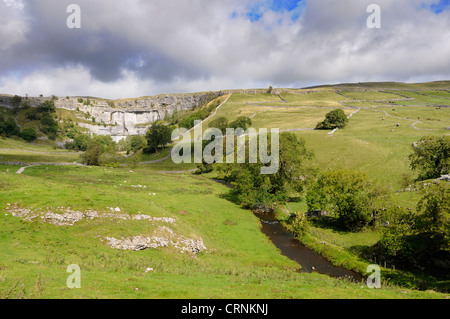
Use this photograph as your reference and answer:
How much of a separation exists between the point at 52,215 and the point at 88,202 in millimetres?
4409

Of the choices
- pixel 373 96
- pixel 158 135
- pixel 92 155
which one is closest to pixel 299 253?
pixel 92 155

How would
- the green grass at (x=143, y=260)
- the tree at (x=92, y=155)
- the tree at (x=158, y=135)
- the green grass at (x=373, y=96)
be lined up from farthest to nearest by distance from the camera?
the green grass at (x=373, y=96), the tree at (x=158, y=135), the tree at (x=92, y=155), the green grass at (x=143, y=260)

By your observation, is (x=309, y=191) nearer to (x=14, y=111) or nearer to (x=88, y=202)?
(x=88, y=202)

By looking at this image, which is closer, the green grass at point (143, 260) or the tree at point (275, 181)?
the green grass at point (143, 260)

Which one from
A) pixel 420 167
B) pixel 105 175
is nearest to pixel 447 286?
pixel 420 167

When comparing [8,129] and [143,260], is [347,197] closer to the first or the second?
[143,260]

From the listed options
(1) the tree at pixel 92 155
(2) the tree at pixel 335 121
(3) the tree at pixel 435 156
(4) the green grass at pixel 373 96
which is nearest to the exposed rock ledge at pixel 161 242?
(3) the tree at pixel 435 156

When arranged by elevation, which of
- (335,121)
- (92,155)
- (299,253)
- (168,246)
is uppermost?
(335,121)

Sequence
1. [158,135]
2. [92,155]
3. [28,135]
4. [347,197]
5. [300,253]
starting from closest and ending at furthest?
[300,253] < [347,197] < [92,155] < [158,135] < [28,135]

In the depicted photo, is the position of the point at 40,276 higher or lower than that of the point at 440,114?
lower

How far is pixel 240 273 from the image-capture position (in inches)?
927

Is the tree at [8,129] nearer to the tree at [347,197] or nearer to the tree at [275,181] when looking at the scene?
the tree at [275,181]
